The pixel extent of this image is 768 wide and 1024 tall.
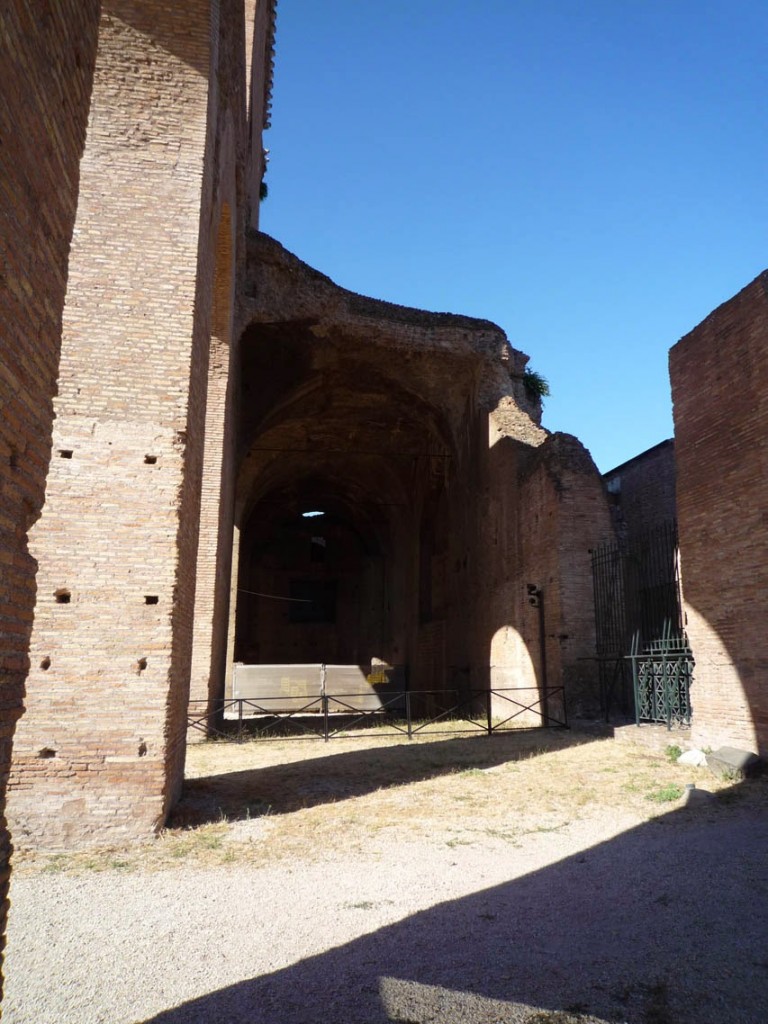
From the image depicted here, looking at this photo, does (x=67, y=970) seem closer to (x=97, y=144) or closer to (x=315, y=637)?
(x=97, y=144)

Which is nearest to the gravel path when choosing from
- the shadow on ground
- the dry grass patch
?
the dry grass patch

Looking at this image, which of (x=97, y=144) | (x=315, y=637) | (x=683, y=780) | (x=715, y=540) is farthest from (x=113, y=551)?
(x=315, y=637)

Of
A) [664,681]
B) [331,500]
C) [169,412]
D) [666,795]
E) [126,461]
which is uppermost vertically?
[331,500]

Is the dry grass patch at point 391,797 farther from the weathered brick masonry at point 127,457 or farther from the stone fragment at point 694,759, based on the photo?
A: the weathered brick masonry at point 127,457

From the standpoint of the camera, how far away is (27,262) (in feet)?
8.52

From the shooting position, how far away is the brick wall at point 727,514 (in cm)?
797

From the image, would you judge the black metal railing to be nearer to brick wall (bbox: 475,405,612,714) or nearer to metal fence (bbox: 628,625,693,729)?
brick wall (bbox: 475,405,612,714)

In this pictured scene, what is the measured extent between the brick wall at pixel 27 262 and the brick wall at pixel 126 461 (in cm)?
327

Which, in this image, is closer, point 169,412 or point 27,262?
point 27,262

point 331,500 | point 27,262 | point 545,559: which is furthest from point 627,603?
point 331,500

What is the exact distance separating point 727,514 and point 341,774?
5.45m

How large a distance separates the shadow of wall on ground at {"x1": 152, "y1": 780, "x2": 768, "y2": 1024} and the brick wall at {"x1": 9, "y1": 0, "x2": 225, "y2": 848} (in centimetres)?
279

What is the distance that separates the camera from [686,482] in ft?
30.8

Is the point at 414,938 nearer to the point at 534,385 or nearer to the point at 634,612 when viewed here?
the point at 634,612
